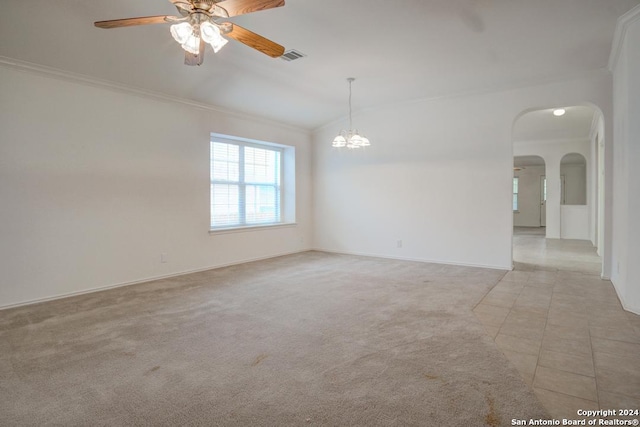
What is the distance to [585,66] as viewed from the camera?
14.8 feet

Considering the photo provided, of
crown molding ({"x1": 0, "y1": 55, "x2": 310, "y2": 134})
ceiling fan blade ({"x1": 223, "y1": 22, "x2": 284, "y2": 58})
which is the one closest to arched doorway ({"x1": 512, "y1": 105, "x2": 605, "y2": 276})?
crown molding ({"x1": 0, "y1": 55, "x2": 310, "y2": 134})

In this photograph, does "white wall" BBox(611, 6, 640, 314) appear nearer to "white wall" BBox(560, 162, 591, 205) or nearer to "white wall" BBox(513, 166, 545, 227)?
"white wall" BBox(560, 162, 591, 205)

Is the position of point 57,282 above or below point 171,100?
below

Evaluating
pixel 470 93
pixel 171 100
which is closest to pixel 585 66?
pixel 470 93

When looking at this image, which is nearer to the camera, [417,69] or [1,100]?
[1,100]

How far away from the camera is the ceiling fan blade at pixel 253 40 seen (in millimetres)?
2473

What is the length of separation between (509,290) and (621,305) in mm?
1031

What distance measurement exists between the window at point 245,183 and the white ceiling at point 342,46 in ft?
3.17

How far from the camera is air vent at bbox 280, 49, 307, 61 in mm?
4211

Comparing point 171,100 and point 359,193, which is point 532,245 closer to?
point 359,193

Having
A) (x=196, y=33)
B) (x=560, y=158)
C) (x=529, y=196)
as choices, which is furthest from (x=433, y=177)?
(x=529, y=196)

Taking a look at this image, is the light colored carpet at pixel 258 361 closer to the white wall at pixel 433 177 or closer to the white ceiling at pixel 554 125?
the white wall at pixel 433 177

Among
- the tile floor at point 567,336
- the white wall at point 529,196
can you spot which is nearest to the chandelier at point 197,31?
the tile floor at point 567,336

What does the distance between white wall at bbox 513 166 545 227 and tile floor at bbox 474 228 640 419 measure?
9583mm
